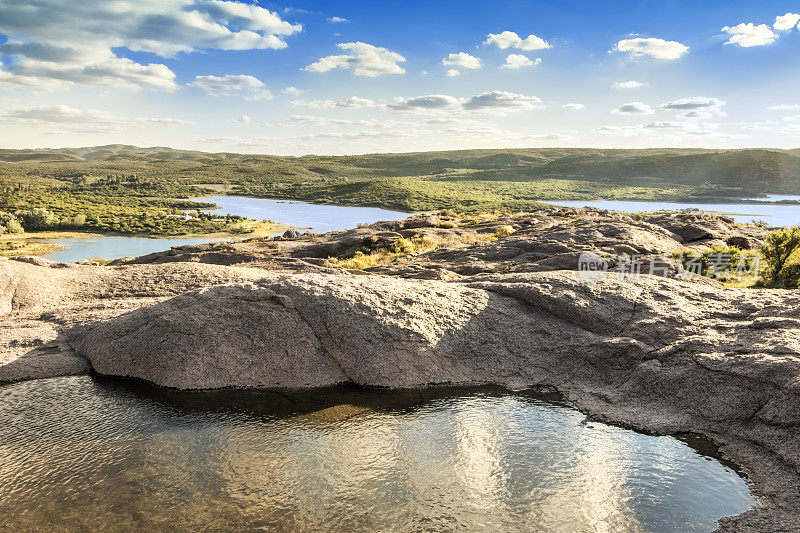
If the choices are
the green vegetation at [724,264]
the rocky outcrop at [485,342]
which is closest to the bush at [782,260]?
the green vegetation at [724,264]

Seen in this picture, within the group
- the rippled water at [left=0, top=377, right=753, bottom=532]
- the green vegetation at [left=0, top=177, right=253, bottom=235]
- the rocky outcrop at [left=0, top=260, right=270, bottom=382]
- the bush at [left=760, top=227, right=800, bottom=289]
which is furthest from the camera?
the green vegetation at [left=0, top=177, right=253, bottom=235]

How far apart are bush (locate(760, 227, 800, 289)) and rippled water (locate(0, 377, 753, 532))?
1643 cm

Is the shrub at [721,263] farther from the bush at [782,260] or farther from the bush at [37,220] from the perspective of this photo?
the bush at [37,220]

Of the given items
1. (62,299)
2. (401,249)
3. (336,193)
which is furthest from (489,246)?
(336,193)

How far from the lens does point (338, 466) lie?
9.28 m

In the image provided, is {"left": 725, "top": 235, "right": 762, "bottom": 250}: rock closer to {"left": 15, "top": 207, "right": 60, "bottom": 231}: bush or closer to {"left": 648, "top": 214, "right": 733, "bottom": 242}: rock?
{"left": 648, "top": 214, "right": 733, "bottom": 242}: rock

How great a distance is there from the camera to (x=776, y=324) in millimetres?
12000

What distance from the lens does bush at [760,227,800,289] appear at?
21.7 m

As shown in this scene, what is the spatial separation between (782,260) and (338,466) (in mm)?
23413

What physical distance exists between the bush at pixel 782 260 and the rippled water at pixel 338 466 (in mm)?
16432

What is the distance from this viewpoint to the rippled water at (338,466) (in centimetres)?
797

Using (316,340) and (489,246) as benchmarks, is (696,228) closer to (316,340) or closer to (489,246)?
(489,246)

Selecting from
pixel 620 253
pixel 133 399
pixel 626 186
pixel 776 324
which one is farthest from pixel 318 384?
pixel 626 186

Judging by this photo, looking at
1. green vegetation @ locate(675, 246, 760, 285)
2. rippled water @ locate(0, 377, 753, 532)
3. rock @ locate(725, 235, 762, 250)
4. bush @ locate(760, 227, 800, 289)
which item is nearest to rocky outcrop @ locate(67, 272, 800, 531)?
rippled water @ locate(0, 377, 753, 532)
